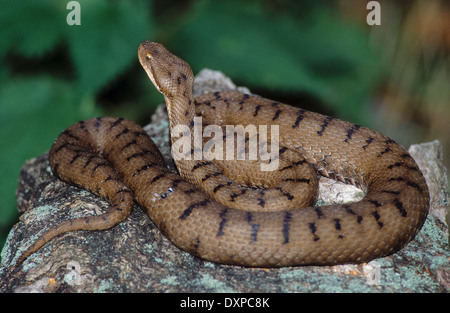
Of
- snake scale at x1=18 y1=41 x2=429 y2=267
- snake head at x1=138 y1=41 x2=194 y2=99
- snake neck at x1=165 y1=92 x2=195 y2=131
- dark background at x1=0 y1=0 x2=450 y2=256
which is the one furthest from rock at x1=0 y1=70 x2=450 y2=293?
dark background at x1=0 y1=0 x2=450 y2=256

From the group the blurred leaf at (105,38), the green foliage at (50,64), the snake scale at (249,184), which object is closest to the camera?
the snake scale at (249,184)

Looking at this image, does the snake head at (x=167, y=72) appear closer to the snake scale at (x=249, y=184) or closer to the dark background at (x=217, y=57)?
the snake scale at (x=249, y=184)

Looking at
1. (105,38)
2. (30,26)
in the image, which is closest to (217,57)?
(105,38)

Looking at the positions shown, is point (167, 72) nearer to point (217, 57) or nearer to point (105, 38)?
point (105, 38)

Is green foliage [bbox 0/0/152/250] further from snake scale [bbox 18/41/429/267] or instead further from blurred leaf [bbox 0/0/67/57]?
snake scale [bbox 18/41/429/267]

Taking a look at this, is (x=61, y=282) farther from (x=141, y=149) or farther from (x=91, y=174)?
(x=141, y=149)

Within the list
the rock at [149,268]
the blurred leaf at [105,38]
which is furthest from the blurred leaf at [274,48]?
the rock at [149,268]

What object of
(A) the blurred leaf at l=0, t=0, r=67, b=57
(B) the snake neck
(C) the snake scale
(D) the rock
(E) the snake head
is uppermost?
(A) the blurred leaf at l=0, t=0, r=67, b=57
